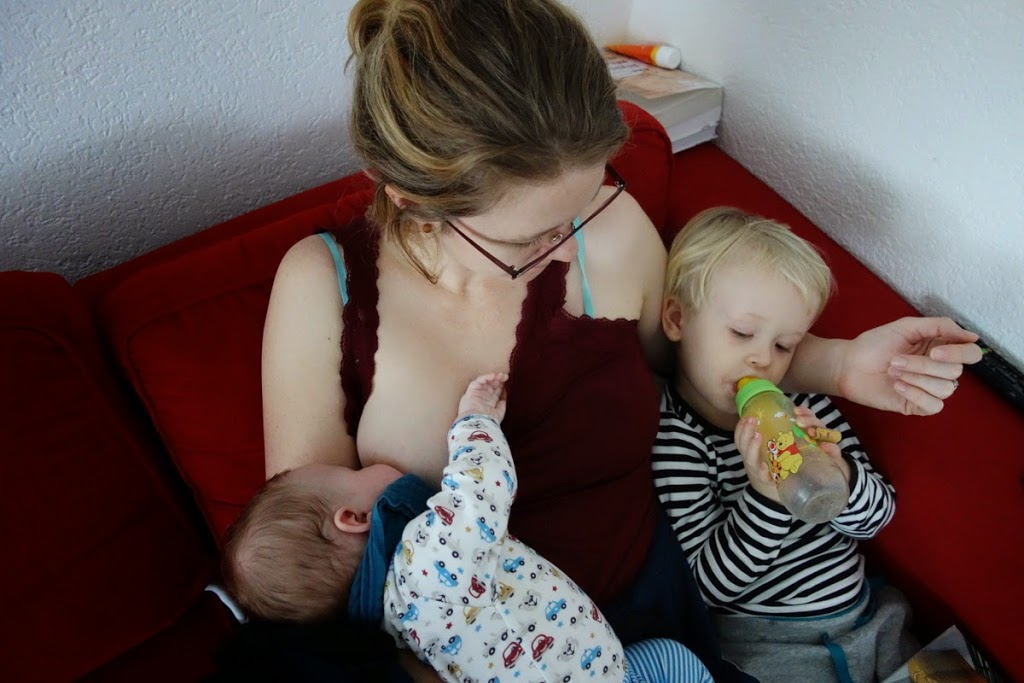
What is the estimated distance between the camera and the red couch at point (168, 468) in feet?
3.46

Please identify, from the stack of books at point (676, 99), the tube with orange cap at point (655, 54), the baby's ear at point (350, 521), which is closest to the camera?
the baby's ear at point (350, 521)

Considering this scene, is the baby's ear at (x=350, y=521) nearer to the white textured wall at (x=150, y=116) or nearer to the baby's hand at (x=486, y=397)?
the baby's hand at (x=486, y=397)

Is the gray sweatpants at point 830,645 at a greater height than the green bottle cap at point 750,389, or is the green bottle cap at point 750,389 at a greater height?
the green bottle cap at point 750,389

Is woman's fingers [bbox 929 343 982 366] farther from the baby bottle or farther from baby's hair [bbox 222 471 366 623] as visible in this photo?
baby's hair [bbox 222 471 366 623]

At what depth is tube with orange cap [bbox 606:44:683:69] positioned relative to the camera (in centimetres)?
173

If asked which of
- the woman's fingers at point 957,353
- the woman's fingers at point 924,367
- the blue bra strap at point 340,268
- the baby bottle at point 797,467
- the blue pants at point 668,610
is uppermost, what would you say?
the blue bra strap at point 340,268

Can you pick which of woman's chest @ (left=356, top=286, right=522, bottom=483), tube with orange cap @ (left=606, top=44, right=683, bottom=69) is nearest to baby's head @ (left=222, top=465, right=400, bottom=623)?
woman's chest @ (left=356, top=286, right=522, bottom=483)

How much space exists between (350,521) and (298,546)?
0.24 feet

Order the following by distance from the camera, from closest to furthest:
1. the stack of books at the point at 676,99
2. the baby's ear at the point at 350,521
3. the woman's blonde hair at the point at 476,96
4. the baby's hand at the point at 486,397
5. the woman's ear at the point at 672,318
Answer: the woman's blonde hair at the point at 476,96
the baby's ear at the point at 350,521
the baby's hand at the point at 486,397
the woman's ear at the point at 672,318
the stack of books at the point at 676,99

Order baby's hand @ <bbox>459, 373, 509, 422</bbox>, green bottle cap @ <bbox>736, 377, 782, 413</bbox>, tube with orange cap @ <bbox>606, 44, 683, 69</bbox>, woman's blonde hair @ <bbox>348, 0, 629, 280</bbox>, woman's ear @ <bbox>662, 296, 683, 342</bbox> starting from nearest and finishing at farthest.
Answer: woman's blonde hair @ <bbox>348, 0, 629, 280</bbox>
baby's hand @ <bbox>459, 373, 509, 422</bbox>
green bottle cap @ <bbox>736, 377, 782, 413</bbox>
woman's ear @ <bbox>662, 296, 683, 342</bbox>
tube with orange cap @ <bbox>606, 44, 683, 69</bbox>

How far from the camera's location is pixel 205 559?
4.28 ft

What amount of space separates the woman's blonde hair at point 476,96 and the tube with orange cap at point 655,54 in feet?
2.93

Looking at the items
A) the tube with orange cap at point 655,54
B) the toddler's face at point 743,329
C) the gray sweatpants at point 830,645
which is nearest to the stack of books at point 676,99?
the tube with orange cap at point 655,54

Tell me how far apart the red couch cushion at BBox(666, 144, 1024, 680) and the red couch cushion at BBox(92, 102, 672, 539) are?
101 cm
